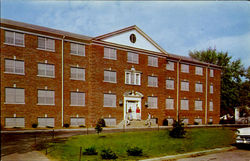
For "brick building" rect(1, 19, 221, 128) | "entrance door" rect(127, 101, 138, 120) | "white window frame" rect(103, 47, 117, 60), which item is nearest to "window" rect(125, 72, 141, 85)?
"brick building" rect(1, 19, 221, 128)

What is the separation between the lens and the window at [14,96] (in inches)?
915

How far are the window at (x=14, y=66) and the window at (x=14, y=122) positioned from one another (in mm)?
4481

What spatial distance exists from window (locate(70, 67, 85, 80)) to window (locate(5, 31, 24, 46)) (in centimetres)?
608

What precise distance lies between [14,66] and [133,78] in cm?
1443

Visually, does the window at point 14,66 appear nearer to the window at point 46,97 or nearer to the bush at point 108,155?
the window at point 46,97

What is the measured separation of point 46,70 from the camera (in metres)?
25.8

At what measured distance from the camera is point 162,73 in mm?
34469

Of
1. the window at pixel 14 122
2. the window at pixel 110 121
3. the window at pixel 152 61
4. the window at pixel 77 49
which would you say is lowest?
the window at pixel 110 121

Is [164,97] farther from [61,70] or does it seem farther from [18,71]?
[18,71]

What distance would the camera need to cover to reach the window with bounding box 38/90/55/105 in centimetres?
2523

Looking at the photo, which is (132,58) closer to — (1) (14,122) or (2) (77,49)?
(2) (77,49)

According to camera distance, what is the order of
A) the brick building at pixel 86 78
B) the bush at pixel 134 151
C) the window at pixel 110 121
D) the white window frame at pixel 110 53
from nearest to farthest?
the bush at pixel 134 151, the brick building at pixel 86 78, the window at pixel 110 121, the white window frame at pixel 110 53

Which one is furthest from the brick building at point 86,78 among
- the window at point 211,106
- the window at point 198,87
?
the window at point 211,106

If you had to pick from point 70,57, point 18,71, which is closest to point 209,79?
point 70,57
